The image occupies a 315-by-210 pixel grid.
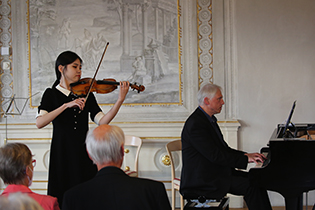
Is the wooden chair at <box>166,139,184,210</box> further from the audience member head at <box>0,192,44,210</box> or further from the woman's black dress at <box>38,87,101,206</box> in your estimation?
the audience member head at <box>0,192,44,210</box>

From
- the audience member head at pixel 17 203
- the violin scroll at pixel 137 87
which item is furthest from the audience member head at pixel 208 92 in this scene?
the audience member head at pixel 17 203

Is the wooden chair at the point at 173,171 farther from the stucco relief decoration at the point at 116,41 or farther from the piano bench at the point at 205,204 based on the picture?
the piano bench at the point at 205,204

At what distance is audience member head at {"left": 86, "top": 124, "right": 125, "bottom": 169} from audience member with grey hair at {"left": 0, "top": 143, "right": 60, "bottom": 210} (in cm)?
28

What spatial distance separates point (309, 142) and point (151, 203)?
1589 mm

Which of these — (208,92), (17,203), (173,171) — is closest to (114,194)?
(17,203)

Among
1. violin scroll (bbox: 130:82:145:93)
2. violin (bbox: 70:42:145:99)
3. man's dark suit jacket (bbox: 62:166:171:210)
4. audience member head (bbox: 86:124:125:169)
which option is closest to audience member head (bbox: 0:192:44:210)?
man's dark suit jacket (bbox: 62:166:171:210)

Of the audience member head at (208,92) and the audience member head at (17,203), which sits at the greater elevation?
the audience member head at (208,92)

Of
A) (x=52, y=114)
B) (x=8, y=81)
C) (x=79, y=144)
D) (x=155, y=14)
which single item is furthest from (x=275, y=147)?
(x=8, y=81)

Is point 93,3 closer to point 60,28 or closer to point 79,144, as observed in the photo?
point 60,28

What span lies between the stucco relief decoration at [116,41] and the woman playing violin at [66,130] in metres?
1.87

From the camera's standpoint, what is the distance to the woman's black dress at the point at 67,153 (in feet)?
8.61

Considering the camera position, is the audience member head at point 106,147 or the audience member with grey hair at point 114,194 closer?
the audience member with grey hair at point 114,194

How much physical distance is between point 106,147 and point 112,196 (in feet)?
0.76

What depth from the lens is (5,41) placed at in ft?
15.8
